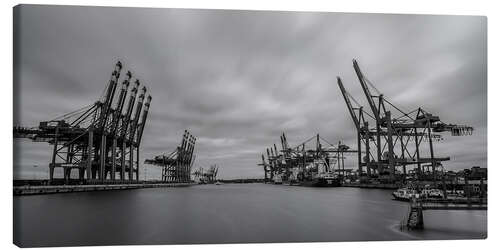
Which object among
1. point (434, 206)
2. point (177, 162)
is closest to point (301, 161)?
point (177, 162)

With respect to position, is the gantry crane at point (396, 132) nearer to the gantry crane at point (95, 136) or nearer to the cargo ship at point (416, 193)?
the cargo ship at point (416, 193)

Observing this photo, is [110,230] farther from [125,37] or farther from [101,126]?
[101,126]

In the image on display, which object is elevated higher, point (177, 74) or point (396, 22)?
point (396, 22)

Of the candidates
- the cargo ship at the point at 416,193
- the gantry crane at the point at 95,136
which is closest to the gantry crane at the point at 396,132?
the cargo ship at the point at 416,193

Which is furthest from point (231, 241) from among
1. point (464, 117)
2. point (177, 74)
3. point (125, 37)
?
point (464, 117)

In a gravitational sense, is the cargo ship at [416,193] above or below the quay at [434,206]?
below

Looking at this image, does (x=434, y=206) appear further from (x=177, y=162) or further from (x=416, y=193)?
(x=177, y=162)

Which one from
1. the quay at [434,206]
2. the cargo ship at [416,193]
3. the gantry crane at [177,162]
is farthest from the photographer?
the gantry crane at [177,162]

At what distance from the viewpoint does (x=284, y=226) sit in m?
14.5

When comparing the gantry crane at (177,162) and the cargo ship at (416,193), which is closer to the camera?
the cargo ship at (416,193)

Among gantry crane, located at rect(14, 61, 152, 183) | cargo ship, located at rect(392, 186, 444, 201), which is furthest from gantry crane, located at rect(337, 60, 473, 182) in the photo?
gantry crane, located at rect(14, 61, 152, 183)

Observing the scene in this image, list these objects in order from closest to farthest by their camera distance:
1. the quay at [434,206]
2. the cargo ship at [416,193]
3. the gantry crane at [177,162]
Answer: the quay at [434,206]
the cargo ship at [416,193]
the gantry crane at [177,162]

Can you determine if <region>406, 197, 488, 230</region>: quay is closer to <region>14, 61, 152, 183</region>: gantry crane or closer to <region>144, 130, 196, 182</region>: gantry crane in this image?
<region>14, 61, 152, 183</region>: gantry crane

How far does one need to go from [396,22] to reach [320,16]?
2481 millimetres
